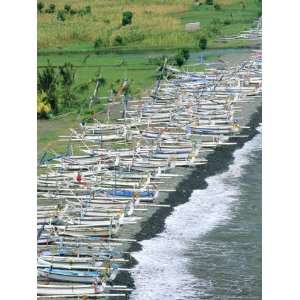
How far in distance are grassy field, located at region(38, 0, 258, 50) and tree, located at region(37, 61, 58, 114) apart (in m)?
0.19

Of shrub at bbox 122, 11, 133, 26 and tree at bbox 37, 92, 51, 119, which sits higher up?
shrub at bbox 122, 11, 133, 26

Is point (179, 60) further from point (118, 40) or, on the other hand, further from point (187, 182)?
point (187, 182)

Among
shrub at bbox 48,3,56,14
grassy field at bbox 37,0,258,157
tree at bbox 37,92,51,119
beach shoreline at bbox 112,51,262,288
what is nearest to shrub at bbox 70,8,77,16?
grassy field at bbox 37,0,258,157

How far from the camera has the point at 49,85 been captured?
42.6 ft

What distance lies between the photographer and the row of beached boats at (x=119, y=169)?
38.2 ft

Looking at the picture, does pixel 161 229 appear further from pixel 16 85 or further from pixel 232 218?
pixel 16 85

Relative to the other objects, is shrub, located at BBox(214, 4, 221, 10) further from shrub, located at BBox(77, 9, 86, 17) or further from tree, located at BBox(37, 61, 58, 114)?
tree, located at BBox(37, 61, 58, 114)

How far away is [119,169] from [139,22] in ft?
3.79

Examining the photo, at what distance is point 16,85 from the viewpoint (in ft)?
36.3

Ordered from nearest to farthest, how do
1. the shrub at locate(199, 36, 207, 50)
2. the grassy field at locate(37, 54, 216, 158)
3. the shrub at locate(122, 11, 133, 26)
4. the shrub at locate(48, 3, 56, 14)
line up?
the shrub at locate(48, 3, 56, 14) → the shrub at locate(122, 11, 133, 26) → the grassy field at locate(37, 54, 216, 158) → the shrub at locate(199, 36, 207, 50)

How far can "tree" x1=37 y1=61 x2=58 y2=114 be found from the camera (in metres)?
12.8

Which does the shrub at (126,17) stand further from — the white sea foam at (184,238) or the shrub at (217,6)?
the white sea foam at (184,238)

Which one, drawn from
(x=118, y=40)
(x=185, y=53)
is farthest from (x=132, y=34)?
(x=185, y=53)
